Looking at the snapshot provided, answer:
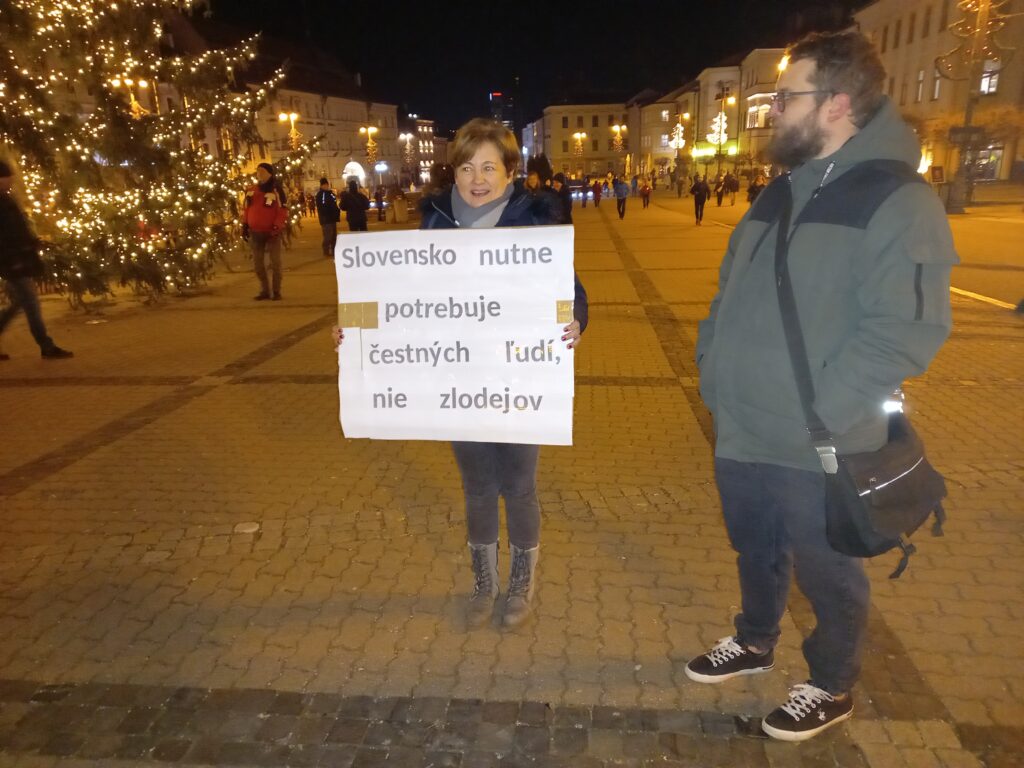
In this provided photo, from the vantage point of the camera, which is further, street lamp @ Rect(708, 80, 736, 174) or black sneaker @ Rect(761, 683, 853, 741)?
street lamp @ Rect(708, 80, 736, 174)

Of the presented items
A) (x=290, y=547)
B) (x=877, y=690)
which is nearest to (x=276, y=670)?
(x=290, y=547)

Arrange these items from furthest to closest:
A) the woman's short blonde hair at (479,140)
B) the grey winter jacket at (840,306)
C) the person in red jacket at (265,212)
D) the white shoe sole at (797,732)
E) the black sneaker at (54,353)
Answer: the person in red jacket at (265,212) → the black sneaker at (54,353) → the woman's short blonde hair at (479,140) → the white shoe sole at (797,732) → the grey winter jacket at (840,306)

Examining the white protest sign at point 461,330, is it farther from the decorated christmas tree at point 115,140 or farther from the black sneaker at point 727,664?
the decorated christmas tree at point 115,140

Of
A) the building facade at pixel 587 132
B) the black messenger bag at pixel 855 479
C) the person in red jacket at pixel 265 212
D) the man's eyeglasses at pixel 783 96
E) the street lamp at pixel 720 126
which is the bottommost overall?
the black messenger bag at pixel 855 479

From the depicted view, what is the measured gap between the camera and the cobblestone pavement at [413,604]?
2.47m

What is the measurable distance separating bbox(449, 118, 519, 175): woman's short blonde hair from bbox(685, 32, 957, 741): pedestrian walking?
3.09 ft

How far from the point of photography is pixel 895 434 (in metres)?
2.16

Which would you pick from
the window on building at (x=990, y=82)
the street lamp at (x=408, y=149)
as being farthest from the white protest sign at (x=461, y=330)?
the street lamp at (x=408, y=149)

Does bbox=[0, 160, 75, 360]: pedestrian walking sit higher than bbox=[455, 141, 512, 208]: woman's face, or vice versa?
bbox=[455, 141, 512, 208]: woman's face

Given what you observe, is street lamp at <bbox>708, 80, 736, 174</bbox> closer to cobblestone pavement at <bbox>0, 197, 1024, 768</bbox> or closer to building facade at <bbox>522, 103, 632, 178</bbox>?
cobblestone pavement at <bbox>0, 197, 1024, 768</bbox>

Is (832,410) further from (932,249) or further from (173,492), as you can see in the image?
(173,492)

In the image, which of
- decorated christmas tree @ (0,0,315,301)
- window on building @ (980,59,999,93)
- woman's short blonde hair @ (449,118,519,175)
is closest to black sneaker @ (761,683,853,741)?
woman's short blonde hair @ (449,118,519,175)

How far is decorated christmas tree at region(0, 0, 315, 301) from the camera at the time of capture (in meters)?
9.95

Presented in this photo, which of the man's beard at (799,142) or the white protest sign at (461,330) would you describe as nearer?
the man's beard at (799,142)
